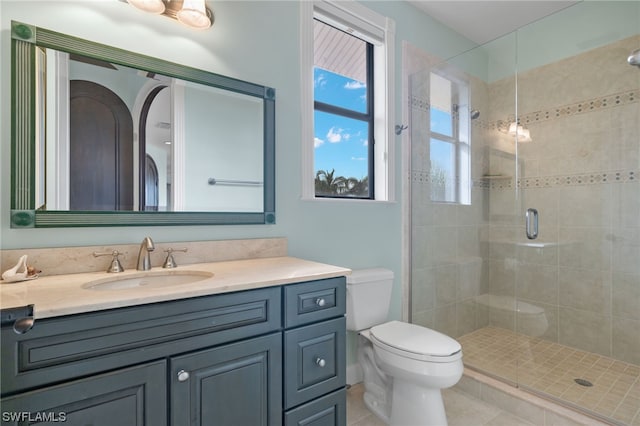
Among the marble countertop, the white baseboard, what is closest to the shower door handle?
the white baseboard

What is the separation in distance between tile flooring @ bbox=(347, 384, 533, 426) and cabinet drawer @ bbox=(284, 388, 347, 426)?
52cm

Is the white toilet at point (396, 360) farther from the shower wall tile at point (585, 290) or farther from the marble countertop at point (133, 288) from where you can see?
the shower wall tile at point (585, 290)

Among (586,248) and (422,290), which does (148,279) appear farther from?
(586,248)

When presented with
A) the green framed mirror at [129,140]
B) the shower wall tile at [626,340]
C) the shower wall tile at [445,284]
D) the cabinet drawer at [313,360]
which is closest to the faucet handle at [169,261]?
the green framed mirror at [129,140]

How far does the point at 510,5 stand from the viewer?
2.42 metres

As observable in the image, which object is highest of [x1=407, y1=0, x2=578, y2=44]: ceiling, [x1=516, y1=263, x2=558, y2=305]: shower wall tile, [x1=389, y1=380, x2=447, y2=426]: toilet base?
[x1=407, y1=0, x2=578, y2=44]: ceiling

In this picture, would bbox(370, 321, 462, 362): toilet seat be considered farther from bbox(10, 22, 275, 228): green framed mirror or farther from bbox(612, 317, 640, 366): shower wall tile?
bbox(612, 317, 640, 366): shower wall tile

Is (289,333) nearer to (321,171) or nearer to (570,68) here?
(321,171)

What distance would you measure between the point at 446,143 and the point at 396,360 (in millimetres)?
1697

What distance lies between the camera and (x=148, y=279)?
4.14 feet

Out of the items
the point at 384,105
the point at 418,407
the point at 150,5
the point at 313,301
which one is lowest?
the point at 418,407

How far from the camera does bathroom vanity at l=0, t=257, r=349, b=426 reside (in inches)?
29.7

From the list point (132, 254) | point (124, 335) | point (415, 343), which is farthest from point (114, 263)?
point (415, 343)

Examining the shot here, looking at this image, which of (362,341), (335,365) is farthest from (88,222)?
(362,341)
